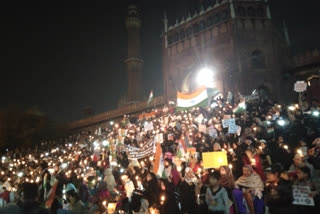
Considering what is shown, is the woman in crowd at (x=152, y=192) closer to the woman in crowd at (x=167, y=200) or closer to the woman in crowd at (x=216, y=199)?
the woman in crowd at (x=167, y=200)

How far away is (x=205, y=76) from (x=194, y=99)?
14.5 m

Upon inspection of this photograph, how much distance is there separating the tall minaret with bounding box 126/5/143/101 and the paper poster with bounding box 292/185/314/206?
40.7 meters

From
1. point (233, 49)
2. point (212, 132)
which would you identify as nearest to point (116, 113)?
point (233, 49)

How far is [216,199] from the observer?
522 centimetres

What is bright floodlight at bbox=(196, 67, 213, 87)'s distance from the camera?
94.4ft

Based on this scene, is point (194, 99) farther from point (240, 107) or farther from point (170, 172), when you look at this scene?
point (170, 172)

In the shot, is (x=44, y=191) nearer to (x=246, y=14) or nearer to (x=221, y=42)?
(x=221, y=42)

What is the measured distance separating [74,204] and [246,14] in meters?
26.1

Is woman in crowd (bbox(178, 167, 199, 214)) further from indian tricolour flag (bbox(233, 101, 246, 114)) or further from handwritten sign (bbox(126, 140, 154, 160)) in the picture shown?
indian tricolour flag (bbox(233, 101, 246, 114))

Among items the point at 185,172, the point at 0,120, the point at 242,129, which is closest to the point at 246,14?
the point at 242,129

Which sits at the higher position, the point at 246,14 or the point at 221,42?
the point at 246,14

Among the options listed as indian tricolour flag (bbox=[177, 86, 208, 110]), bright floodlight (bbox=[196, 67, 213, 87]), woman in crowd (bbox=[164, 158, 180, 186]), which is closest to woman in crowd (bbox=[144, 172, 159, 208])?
woman in crowd (bbox=[164, 158, 180, 186])

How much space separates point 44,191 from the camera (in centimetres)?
920

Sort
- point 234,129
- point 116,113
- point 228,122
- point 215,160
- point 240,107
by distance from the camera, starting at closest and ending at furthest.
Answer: point 215,160 < point 234,129 < point 228,122 < point 240,107 < point 116,113
